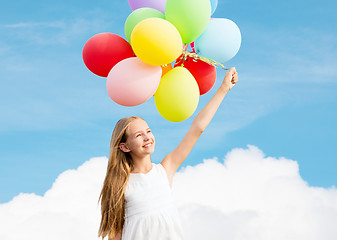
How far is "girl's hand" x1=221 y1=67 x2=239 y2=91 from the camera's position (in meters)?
4.61

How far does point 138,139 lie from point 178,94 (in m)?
0.55

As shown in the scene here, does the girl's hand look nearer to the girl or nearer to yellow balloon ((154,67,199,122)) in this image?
the girl

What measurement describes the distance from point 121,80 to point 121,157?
75cm

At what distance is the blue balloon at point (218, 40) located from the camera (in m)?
4.52

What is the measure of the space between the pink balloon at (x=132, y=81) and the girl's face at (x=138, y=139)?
25 cm

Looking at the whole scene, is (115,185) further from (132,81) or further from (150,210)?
(132,81)

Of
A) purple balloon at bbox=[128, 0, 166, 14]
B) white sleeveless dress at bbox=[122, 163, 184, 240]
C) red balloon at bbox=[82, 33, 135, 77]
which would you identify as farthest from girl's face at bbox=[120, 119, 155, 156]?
purple balloon at bbox=[128, 0, 166, 14]

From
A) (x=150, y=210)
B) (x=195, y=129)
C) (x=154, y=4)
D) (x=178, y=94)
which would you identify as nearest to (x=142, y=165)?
(x=150, y=210)

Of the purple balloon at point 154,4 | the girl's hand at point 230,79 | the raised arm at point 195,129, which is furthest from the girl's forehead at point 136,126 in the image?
the purple balloon at point 154,4

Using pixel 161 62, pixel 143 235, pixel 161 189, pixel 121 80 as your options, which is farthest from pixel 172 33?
pixel 143 235

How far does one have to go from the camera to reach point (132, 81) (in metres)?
4.18

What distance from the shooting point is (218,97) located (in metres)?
4.59

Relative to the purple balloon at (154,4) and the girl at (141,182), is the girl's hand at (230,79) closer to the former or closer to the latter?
the girl at (141,182)

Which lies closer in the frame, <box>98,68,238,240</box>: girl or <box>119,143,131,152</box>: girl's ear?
<box>98,68,238,240</box>: girl
